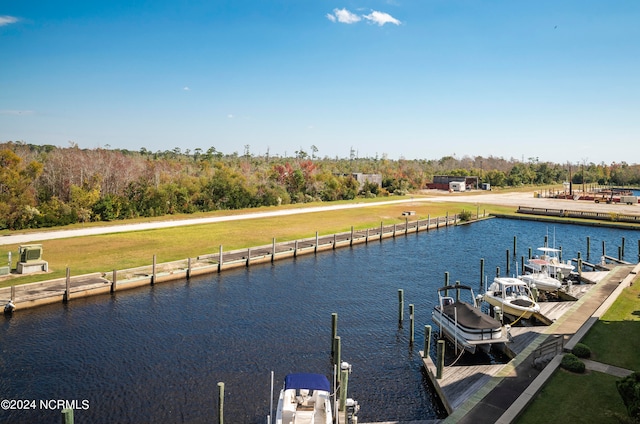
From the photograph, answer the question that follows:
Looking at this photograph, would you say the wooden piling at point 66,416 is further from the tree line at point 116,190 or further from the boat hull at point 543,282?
the tree line at point 116,190

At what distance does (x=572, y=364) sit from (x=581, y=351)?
1.81 metres

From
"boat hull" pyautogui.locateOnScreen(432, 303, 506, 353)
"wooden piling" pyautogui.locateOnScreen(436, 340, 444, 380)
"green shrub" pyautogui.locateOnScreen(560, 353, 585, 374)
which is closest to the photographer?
"green shrub" pyautogui.locateOnScreen(560, 353, 585, 374)

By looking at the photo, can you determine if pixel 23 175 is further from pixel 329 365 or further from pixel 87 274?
pixel 329 365

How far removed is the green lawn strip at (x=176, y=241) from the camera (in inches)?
1609

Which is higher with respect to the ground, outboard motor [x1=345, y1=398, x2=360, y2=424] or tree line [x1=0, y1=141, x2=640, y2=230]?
tree line [x1=0, y1=141, x2=640, y2=230]

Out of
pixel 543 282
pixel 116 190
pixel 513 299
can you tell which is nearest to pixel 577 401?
pixel 513 299

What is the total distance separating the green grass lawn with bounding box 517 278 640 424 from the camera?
52.3ft

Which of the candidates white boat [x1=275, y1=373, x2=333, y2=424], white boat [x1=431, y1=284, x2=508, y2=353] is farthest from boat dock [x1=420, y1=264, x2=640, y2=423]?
white boat [x1=275, y1=373, x2=333, y2=424]

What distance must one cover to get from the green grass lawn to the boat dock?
0.45m

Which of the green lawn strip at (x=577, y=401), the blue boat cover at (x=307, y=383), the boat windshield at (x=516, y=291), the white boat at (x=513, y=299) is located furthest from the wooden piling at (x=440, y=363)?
the boat windshield at (x=516, y=291)

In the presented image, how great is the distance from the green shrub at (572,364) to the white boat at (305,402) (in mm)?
10896

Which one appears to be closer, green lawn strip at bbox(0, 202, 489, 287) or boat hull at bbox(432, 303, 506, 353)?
boat hull at bbox(432, 303, 506, 353)

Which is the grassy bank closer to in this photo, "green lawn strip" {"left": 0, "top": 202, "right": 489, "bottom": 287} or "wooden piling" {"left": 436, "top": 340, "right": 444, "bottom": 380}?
"green lawn strip" {"left": 0, "top": 202, "right": 489, "bottom": 287}

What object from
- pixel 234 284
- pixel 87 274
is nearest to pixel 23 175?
pixel 87 274
